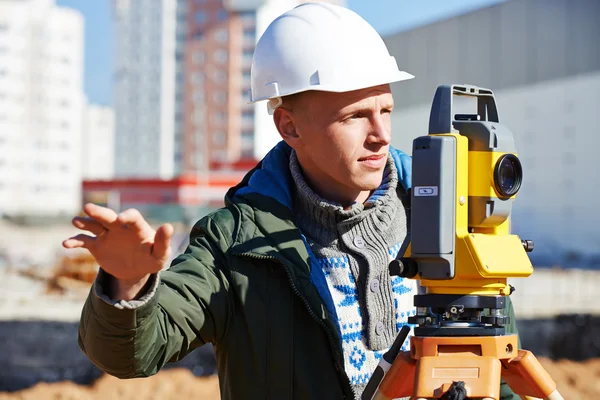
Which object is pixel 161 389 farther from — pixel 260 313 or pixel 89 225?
pixel 89 225

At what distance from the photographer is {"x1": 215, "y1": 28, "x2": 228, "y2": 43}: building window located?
199 feet

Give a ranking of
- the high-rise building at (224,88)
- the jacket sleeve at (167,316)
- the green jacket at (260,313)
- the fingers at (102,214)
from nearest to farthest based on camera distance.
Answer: the fingers at (102,214) < the jacket sleeve at (167,316) < the green jacket at (260,313) < the high-rise building at (224,88)

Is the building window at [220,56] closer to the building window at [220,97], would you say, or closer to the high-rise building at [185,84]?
the high-rise building at [185,84]

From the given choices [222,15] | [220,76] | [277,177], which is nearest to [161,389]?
[277,177]

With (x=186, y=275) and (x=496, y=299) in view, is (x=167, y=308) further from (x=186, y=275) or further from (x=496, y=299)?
(x=496, y=299)

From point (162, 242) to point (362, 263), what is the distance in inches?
28.0

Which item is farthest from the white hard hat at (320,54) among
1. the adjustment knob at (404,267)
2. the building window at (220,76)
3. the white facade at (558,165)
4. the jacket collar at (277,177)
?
the building window at (220,76)

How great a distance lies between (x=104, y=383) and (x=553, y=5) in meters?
15.7

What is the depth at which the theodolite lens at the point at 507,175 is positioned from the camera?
5.35ft

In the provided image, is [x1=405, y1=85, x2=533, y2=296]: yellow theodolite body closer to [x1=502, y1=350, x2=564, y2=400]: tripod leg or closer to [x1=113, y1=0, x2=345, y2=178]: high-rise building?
[x1=502, y1=350, x2=564, y2=400]: tripod leg

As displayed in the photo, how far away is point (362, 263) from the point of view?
2.00 metres

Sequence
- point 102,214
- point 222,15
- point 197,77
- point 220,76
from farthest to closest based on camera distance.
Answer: point 197,77 < point 222,15 < point 220,76 < point 102,214

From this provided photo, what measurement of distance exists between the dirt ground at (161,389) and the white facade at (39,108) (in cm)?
4157

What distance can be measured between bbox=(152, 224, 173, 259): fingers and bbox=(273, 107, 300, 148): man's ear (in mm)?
725
